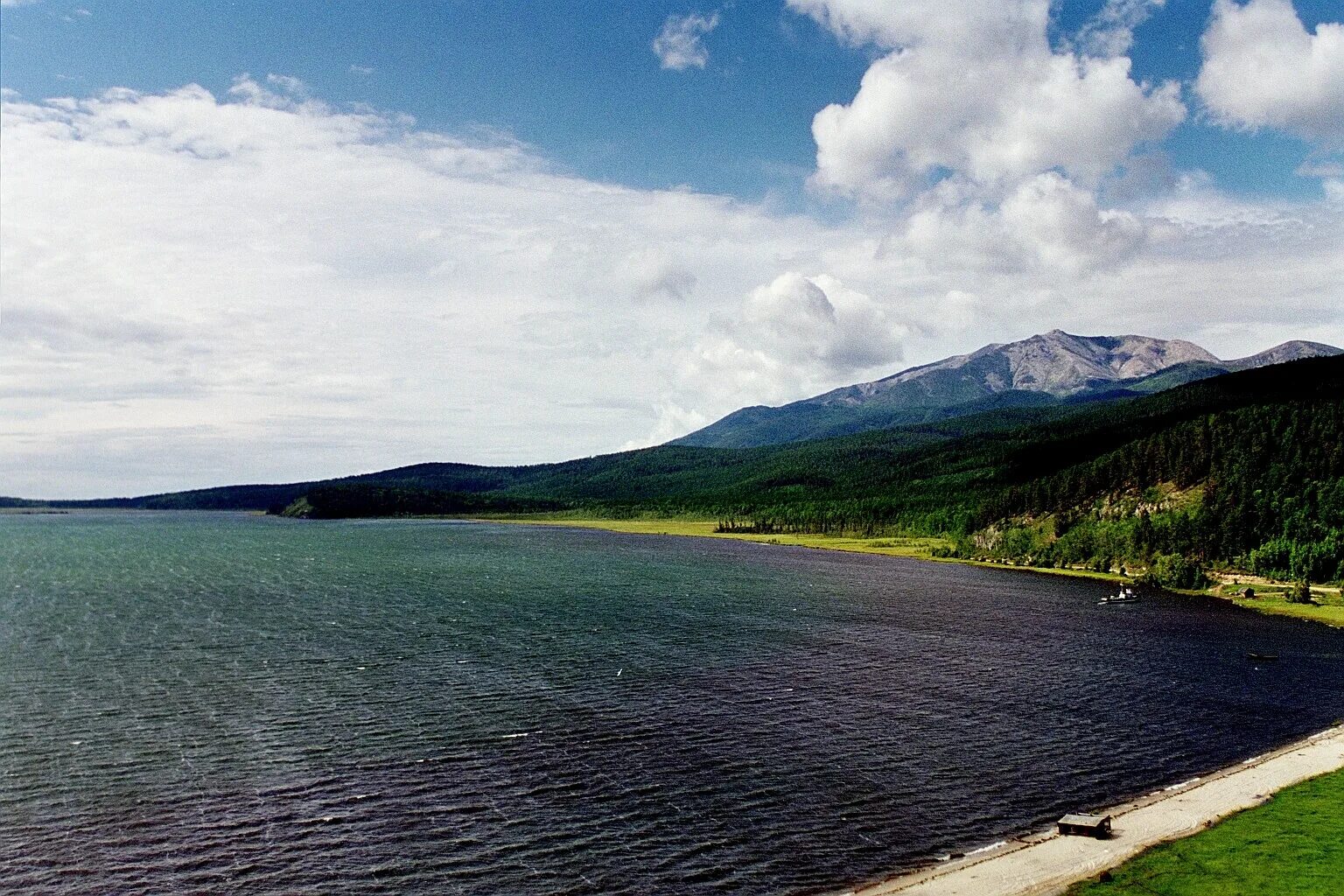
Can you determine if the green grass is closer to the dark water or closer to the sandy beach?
the sandy beach

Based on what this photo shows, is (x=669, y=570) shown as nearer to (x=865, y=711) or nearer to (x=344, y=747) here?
(x=865, y=711)

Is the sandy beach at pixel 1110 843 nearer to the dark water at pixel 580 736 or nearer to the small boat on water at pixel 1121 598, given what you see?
the dark water at pixel 580 736

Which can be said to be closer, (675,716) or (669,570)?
(675,716)

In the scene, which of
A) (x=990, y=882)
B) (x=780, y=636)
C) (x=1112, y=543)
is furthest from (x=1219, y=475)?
(x=990, y=882)

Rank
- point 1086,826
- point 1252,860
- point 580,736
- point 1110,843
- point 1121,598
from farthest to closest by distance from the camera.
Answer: point 1121,598 → point 580,736 → point 1086,826 → point 1110,843 → point 1252,860

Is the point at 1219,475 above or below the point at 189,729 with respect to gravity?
above

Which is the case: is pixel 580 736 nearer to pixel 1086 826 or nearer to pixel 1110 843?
pixel 1086 826

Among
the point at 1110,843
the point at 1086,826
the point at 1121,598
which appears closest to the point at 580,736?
the point at 1086,826
